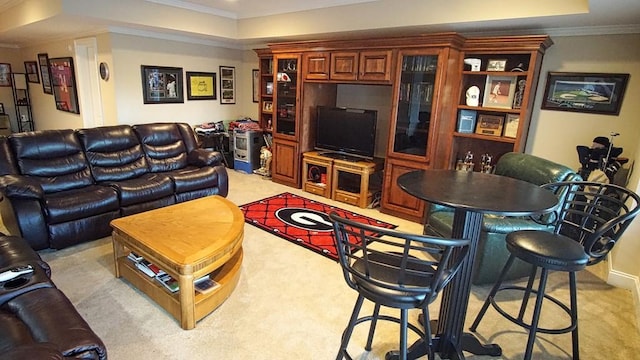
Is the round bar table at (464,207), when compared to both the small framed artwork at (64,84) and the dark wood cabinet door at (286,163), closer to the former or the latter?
the dark wood cabinet door at (286,163)

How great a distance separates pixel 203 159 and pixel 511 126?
353 centimetres

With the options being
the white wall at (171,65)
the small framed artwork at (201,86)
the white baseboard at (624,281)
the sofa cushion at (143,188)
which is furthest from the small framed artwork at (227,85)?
the white baseboard at (624,281)

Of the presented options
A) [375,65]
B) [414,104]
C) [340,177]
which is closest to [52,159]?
[340,177]

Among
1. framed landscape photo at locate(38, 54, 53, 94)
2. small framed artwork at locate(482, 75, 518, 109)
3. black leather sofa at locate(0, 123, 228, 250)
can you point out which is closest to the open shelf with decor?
small framed artwork at locate(482, 75, 518, 109)

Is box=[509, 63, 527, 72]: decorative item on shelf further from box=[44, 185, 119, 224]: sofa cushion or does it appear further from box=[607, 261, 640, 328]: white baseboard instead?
box=[44, 185, 119, 224]: sofa cushion

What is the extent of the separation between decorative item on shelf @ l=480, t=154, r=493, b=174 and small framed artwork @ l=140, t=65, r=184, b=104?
4.78m

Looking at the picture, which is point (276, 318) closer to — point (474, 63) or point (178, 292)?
point (178, 292)

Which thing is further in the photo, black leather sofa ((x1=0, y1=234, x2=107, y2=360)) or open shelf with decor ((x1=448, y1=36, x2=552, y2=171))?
open shelf with decor ((x1=448, y1=36, x2=552, y2=171))

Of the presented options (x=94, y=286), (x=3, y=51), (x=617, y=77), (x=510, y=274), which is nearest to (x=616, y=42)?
(x=617, y=77)

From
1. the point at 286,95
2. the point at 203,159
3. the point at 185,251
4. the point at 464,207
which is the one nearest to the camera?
the point at 464,207

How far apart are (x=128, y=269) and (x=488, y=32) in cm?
419

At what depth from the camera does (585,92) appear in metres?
3.50

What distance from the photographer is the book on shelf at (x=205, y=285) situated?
93.1 inches

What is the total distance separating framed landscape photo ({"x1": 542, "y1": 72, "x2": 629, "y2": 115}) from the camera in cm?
337
